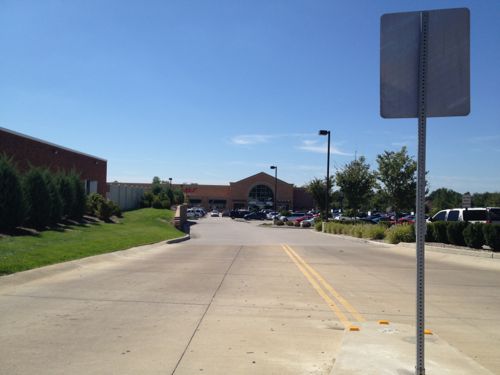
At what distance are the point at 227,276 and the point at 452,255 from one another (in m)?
10.6

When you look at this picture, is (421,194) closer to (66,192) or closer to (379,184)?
(66,192)

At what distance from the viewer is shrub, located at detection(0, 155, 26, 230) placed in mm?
19328

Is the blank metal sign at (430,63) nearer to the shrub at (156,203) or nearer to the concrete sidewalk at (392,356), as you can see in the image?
the concrete sidewalk at (392,356)

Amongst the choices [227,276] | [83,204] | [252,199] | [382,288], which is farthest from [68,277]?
[252,199]

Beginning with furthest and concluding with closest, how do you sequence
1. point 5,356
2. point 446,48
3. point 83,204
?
point 83,204
point 5,356
point 446,48

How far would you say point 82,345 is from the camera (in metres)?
6.29

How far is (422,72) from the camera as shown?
441cm

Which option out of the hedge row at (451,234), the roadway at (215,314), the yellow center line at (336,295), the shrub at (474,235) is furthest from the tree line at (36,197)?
the shrub at (474,235)

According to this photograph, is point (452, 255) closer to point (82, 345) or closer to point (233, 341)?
point (233, 341)

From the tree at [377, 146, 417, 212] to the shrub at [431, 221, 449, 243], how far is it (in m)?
16.2

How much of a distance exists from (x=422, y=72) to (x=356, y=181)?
143 ft

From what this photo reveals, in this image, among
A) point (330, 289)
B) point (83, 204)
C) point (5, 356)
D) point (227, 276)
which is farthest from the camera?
point (83, 204)

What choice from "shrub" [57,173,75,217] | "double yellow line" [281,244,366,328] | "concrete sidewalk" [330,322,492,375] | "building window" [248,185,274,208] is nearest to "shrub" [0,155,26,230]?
"shrub" [57,173,75,217]

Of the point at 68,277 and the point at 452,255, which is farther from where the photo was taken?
the point at 452,255
